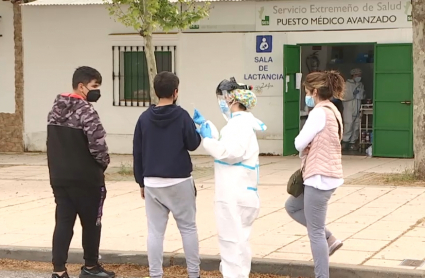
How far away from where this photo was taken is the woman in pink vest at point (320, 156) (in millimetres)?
6484

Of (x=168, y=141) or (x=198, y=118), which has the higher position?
(x=198, y=118)

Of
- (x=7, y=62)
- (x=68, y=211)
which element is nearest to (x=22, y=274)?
(x=68, y=211)

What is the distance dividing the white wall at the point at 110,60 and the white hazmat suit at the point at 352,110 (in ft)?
6.32

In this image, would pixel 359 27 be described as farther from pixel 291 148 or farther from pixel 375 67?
pixel 291 148

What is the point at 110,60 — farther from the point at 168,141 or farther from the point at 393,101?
the point at 168,141

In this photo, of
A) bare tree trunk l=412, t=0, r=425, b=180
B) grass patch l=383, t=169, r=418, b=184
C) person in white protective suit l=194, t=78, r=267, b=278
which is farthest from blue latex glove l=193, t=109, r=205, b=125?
bare tree trunk l=412, t=0, r=425, b=180

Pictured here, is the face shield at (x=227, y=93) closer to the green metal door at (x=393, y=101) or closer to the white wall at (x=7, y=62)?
the green metal door at (x=393, y=101)

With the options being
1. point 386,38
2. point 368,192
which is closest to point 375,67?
point 386,38

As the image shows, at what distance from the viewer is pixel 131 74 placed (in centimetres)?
1789

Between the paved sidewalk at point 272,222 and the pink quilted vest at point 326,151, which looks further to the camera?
the paved sidewalk at point 272,222

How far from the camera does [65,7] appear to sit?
714 inches

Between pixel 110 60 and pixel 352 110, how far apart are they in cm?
526

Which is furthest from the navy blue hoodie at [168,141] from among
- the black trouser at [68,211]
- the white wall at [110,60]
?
the white wall at [110,60]

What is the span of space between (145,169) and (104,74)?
38.0 ft
